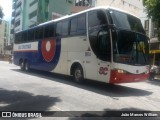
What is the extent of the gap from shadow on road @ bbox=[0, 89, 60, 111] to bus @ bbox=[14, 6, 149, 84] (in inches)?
131

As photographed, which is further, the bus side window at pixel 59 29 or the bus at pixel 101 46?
the bus side window at pixel 59 29

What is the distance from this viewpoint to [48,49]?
17.2 metres

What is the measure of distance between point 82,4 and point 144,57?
4388 centimetres

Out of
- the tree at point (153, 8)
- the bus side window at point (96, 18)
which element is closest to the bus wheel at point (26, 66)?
the bus side window at point (96, 18)

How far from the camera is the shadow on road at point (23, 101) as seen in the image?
7.91m

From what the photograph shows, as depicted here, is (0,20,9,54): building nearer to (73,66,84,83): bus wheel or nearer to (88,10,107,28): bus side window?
(73,66,84,83): bus wheel

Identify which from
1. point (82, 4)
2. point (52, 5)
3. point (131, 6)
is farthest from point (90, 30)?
point (52, 5)

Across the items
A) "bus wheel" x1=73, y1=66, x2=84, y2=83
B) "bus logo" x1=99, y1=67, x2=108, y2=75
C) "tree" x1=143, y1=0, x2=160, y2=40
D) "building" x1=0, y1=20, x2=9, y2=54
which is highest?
"building" x1=0, y1=20, x2=9, y2=54

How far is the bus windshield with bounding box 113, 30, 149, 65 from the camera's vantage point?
1134cm

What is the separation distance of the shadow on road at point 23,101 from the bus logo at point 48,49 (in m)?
6.35

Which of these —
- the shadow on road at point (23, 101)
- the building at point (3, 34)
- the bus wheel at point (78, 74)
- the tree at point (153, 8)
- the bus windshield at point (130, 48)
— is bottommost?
the shadow on road at point (23, 101)

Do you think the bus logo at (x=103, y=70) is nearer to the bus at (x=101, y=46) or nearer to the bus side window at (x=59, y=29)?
the bus at (x=101, y=46)

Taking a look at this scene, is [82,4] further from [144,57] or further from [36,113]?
[36,113]

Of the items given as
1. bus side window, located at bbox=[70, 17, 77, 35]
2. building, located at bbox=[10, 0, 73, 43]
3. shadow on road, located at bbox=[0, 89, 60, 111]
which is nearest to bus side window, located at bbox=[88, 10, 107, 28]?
bus side window, located at bbox=[70, 17, 77, 35]
